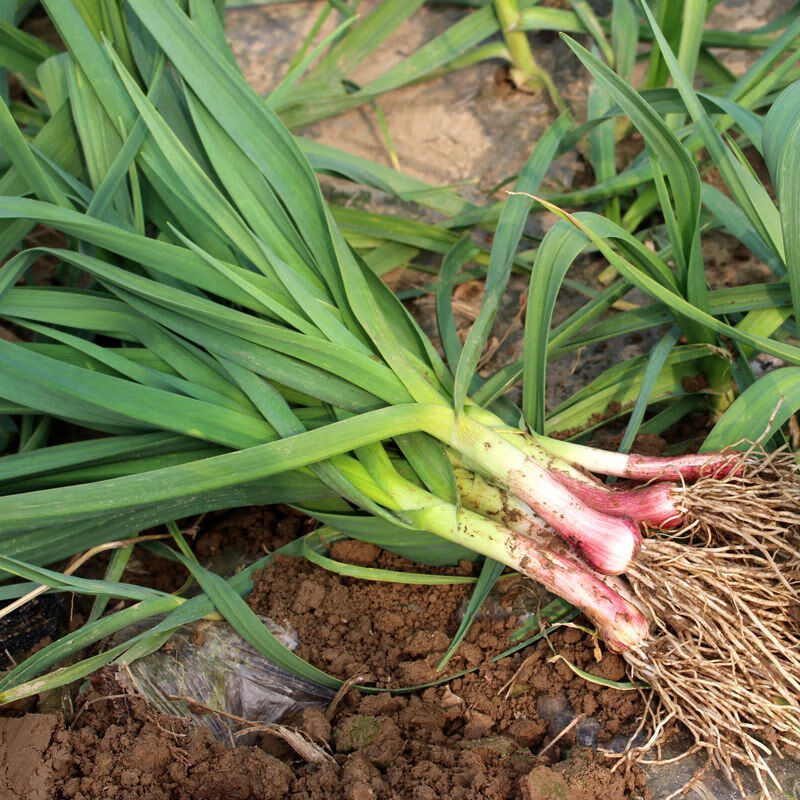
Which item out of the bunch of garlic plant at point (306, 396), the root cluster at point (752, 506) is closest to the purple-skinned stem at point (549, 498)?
the bunch of garlic plant at point (306, 396)

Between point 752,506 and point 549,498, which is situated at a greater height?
point 549,498

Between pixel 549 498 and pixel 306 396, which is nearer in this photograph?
pixel 549 498

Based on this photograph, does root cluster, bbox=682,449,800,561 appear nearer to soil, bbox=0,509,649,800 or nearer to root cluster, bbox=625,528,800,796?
root cluster, bbox=625,528,800,796

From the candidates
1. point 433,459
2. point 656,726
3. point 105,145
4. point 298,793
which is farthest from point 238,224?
point 656,726

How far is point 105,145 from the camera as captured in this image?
1.56m

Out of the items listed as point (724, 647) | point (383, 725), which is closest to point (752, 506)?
point (724, 647)

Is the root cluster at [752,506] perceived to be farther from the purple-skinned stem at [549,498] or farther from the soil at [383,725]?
the soil at [383,725]

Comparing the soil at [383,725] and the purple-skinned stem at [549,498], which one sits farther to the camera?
the purple-skinned stem at [549,498]

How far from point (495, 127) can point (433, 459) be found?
1228mm

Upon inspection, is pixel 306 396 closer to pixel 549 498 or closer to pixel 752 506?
pixel 549 498

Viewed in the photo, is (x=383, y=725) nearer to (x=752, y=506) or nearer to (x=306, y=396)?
(x=306, y=396)

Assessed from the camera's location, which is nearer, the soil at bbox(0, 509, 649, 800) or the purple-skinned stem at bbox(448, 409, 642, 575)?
the soil at bbox(0, 509, 649, 800)

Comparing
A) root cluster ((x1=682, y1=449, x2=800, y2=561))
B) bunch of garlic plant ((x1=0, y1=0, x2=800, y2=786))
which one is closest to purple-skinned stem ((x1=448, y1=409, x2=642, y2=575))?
bunch of garlic plant ((x1=0, y1=0, x2=800, y2=786))

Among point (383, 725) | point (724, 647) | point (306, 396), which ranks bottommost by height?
point (724, 647)
